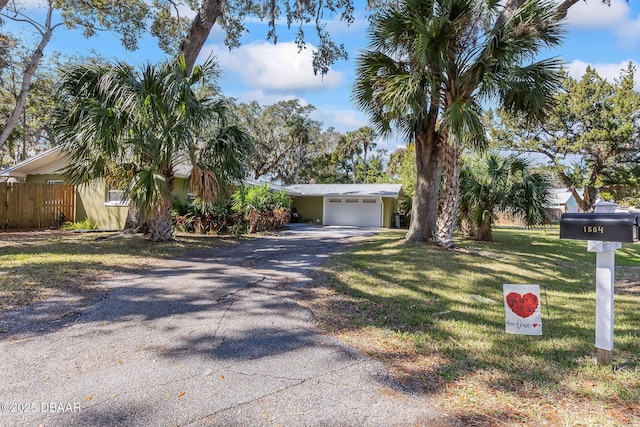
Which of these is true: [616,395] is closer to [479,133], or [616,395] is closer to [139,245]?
[479,133]

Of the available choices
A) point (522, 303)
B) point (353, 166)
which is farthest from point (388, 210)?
point (522, 303)

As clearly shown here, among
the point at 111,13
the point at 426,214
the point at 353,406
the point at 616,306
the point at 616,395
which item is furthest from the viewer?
the point at 111,13

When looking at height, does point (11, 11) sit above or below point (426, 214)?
above

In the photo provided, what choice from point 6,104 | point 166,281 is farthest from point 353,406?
point 6,104

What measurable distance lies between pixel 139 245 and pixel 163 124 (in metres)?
3.37

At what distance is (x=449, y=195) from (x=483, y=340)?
7142 mm

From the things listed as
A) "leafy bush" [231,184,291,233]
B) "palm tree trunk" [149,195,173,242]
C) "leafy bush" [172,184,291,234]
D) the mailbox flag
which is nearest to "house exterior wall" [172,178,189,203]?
"leafy bush" [172,184,291,234]

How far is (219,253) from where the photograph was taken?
9484 mm

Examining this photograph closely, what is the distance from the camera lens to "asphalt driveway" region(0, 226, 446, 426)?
2.44m

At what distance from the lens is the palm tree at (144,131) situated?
837 centimetres

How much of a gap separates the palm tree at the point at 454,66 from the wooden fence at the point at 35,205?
42.8 feet

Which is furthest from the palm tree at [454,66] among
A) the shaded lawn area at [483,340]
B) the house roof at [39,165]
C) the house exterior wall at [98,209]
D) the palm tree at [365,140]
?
the palm tree at [365,140]

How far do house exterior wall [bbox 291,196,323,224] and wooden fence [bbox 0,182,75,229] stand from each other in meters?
13.7

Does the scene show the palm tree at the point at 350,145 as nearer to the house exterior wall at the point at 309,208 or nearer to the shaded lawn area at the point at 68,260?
the house exterior wall at the point at 309,208
